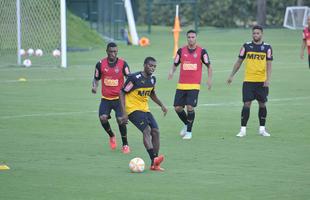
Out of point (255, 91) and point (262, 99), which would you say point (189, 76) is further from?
point (262, 99)

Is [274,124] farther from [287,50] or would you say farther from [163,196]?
[287,50]

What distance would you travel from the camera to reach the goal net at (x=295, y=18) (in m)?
60.4

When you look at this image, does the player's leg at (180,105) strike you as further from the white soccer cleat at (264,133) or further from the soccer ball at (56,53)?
the soccer ball at (56,53)

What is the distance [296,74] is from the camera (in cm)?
3048

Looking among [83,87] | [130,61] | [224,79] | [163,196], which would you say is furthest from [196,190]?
[130,61]

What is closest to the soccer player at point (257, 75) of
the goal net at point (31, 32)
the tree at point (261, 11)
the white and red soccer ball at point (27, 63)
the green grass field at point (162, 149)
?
the green grass field at point (162, 149)

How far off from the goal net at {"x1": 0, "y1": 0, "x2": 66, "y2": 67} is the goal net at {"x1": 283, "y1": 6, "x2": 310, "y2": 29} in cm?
2841

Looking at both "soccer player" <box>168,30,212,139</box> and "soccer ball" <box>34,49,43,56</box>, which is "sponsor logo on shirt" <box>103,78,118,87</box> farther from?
"soccer ball" <box>34,49,43,56</box>

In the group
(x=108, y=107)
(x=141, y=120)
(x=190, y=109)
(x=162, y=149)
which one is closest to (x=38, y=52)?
(x=190, y=109)

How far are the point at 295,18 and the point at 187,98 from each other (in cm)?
4668

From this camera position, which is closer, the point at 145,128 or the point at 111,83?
the point at 145,128

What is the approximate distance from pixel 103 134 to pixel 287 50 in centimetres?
2775

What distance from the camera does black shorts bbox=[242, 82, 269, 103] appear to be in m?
16.8

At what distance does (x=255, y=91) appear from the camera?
16828 millimetres
